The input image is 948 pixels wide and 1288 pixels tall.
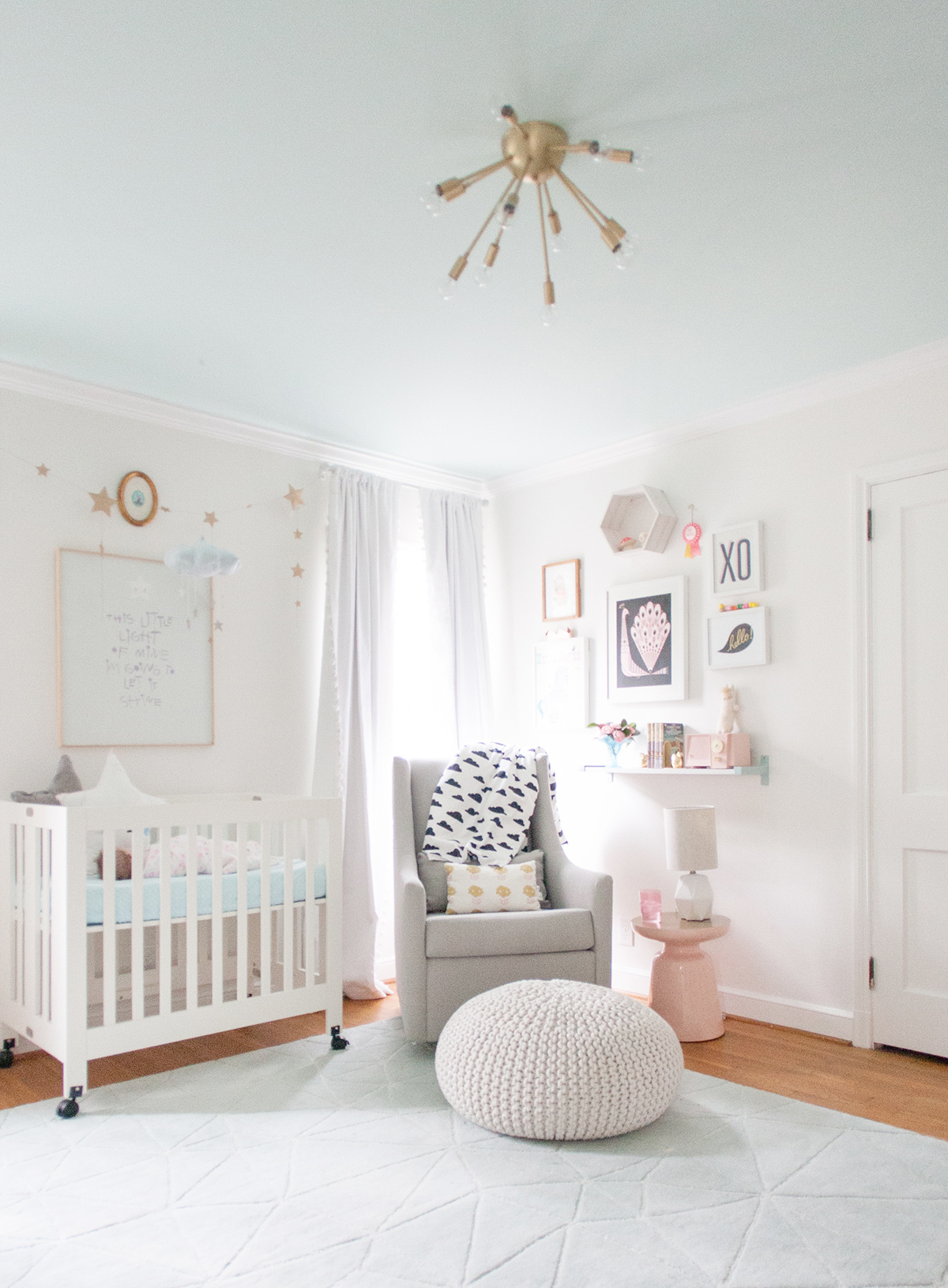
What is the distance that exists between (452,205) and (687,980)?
8.44 feet

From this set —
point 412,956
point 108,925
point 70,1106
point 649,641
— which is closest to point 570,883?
point 412,956

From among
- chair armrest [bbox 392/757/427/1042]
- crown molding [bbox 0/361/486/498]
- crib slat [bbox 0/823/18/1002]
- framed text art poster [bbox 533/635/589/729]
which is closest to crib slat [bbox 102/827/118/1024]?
A: crib slat [bbox 0/823/18/1002]

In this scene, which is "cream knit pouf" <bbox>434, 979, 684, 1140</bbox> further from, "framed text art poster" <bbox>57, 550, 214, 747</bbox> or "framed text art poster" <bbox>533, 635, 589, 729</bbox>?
"framed text art poster" <bbox>533, 635, 589, 729</bbox>

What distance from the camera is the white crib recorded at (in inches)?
104

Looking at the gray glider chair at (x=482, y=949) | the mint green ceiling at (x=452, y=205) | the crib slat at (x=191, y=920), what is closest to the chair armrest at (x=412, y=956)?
the gray glider chair at (x=482, y=949)

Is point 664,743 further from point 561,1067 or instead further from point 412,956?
point 561,1067

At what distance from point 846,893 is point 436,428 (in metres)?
2.35

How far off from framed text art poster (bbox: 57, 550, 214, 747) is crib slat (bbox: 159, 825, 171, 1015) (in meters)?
0.75

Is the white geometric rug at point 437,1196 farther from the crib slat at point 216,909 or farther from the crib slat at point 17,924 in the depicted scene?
the crib slat at point 17,924

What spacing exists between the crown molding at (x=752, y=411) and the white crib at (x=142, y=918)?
199cm

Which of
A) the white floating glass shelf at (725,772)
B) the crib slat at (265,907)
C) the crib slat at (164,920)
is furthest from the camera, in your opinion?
the white floating glass shelf at (725,772)

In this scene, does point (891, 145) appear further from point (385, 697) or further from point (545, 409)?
point (385, 697)

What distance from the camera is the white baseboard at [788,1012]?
330 centimetres

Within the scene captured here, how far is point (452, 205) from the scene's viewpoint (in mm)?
A: 2271
